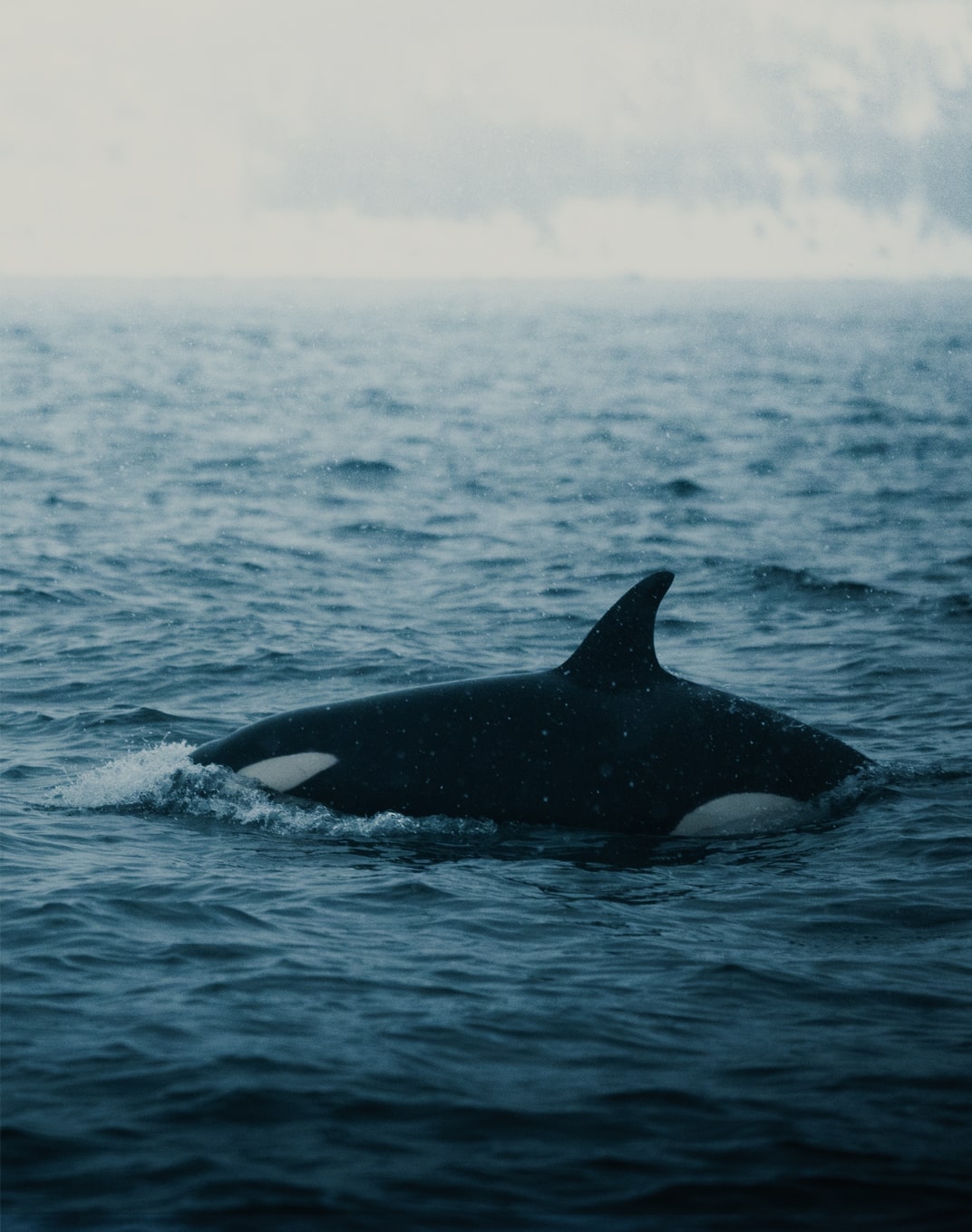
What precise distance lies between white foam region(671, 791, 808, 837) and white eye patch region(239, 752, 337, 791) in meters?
2.43

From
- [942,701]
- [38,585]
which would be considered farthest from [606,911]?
[38,585]

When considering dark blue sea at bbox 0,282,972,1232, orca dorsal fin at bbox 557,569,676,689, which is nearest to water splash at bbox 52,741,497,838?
dark blue sea at bbox 0,282,972,1232

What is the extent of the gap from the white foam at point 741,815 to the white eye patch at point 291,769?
2.43 metres

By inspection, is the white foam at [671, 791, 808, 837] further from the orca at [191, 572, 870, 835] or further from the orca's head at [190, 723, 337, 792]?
the orca's head at [190, 723, 337, 792]

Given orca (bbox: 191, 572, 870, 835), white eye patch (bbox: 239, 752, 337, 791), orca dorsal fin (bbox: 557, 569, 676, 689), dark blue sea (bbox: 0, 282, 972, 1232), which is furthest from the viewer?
white eye patch (bbox: 239, 752, 337, 791)

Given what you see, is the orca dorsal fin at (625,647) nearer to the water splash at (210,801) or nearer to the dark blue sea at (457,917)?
the dark blue sea at (457,917)

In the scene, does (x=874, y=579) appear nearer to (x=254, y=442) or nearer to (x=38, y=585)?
(x=38, y=585)

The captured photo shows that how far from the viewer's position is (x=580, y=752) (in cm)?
1022

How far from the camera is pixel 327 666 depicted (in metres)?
15.5

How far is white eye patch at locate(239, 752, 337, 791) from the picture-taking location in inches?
417

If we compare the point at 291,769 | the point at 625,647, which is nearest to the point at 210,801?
the point at 291,769

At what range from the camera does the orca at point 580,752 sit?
10195mm

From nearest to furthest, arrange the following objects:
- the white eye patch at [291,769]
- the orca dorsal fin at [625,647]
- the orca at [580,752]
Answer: the orca dorsal fin at [625,647] < the orca at [580,752] < the white eye patch at [291,769]

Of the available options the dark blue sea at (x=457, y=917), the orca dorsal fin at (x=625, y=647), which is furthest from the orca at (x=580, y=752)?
the dark blue sea at (x=457, y=917)
